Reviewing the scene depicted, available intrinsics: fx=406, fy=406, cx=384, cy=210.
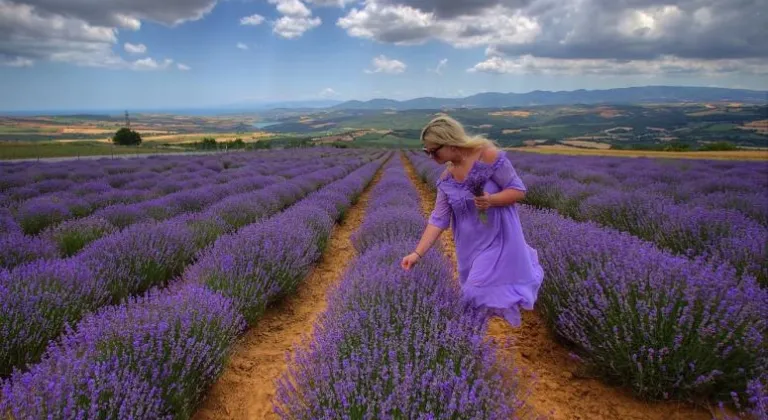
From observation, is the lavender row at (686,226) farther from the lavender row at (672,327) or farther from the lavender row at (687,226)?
the lavender row at (672,327)

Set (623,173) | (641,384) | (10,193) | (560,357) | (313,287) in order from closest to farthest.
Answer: (641,384) < (560,357) < (313,287) < (10,193) < (623,173)

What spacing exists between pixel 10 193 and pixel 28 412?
9.26 meters

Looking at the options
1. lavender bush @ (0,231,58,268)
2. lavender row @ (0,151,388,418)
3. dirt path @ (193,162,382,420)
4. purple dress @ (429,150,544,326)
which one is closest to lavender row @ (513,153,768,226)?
purple dress @ (429,150,544,326)

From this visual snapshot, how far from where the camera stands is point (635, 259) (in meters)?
2.39

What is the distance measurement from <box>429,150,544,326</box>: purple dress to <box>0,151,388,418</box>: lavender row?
1.45 metres

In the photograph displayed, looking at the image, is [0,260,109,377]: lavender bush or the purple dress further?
[0,260,109,377]: lavender bush

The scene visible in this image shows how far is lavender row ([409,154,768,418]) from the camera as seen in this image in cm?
186

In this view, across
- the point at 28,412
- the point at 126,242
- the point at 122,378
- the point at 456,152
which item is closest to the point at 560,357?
the point at 456,152

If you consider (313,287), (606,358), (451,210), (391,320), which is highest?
(451,210)

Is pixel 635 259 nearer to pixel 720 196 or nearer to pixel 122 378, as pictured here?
pixel 122 378

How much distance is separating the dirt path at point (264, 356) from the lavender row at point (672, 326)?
1866 millimetres

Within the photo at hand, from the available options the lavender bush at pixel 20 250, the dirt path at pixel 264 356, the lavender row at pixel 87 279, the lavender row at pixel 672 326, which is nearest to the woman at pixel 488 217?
the lavender row at pixel 672 326

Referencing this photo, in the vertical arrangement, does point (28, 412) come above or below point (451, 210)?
below

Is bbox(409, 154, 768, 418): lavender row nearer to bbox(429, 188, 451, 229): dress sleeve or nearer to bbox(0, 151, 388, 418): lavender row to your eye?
bbox(429, 188, 451, 229): dress sleeve
